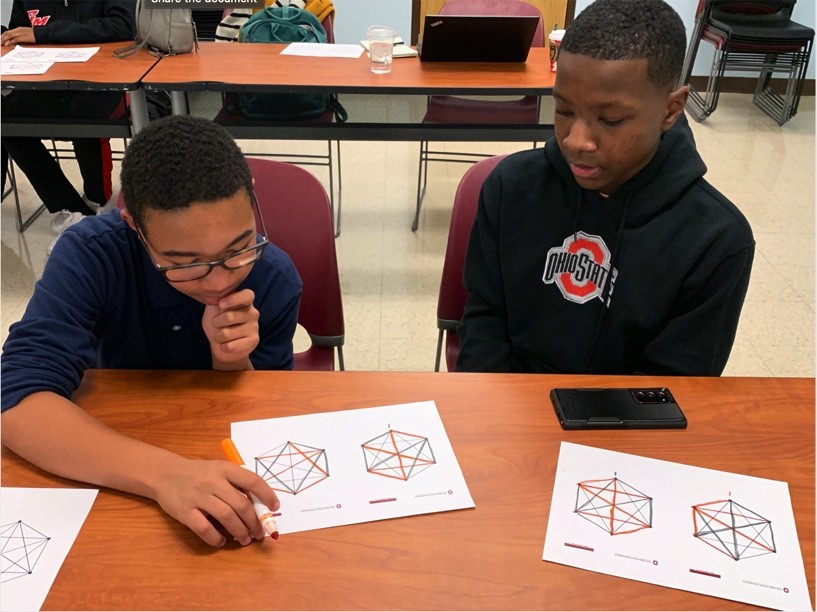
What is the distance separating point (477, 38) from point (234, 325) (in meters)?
1.83

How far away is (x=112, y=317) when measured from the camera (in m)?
1.11

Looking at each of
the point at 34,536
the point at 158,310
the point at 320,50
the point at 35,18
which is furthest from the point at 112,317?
the point at 35,18

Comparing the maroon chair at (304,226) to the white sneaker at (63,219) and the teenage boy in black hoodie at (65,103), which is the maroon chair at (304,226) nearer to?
the teenage boy in black hoodie at (65,103)

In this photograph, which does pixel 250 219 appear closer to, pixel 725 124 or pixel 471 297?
pixel 471 297

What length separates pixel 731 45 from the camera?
4.12 metres

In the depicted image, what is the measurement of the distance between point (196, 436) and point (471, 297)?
2.14ft

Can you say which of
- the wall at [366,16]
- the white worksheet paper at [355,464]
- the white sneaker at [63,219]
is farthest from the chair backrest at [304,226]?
the wall at [366,16]

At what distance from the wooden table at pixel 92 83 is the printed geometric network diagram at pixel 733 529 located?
2113 mm

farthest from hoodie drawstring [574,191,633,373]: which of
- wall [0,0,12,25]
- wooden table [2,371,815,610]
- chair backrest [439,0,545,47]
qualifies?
wall [0,0,12,25]

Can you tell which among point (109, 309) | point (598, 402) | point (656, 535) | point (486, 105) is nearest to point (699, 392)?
point (598, 402)

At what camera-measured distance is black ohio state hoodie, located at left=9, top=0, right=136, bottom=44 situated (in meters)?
2.66

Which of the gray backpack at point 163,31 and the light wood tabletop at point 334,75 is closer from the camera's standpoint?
the light wood tabletop at point 334,75

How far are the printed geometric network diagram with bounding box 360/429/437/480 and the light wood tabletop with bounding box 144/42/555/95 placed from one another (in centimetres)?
164

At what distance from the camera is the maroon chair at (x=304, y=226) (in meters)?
1.38
